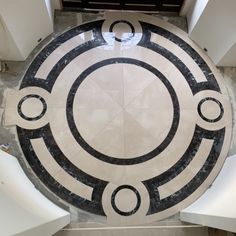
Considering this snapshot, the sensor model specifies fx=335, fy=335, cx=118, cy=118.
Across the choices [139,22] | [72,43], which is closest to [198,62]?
[139,22]

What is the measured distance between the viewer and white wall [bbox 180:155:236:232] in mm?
1375

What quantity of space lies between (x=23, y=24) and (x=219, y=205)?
1702 millimetres

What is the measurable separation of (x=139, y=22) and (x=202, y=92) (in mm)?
765

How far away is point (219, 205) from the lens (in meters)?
1.67

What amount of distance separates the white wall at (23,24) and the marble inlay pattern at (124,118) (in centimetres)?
13

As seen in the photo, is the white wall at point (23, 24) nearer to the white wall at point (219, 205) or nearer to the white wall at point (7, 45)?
the white wall at point (7, 45)

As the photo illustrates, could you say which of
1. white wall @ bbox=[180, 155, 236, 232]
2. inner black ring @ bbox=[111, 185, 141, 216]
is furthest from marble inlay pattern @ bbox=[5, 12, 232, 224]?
white wall @ bbox=[180, 155, 236, 232]

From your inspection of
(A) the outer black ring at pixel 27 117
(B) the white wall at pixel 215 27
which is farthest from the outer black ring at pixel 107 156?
(B) the white wall at pixel 215 27

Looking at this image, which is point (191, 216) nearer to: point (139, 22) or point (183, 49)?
point (183, 49)

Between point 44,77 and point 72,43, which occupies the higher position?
point 72,43

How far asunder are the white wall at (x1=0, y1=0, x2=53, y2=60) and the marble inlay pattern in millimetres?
125

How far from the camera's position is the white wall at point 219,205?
1375mm

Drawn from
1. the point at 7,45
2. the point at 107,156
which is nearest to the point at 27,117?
the point at 7,45

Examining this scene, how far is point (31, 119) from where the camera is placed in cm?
244
